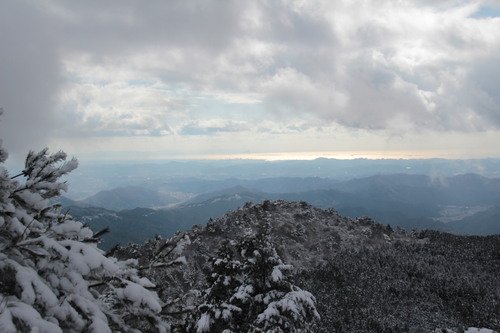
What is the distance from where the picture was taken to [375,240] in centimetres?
4500

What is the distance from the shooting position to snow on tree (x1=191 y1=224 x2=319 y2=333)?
34.9ft

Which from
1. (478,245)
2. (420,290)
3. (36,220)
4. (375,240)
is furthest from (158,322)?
(478,245)

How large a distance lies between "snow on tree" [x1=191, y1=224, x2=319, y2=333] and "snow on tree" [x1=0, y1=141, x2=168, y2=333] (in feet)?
24.4

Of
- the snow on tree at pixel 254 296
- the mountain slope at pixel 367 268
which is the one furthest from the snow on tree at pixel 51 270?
the mountain slope at pixel 367 268

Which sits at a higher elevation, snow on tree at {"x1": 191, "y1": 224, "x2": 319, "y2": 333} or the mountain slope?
snow on tree at {"x1": 191, "y1": 224, "x2": 319, "y2": 333}

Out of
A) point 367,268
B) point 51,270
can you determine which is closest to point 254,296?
point 51,270

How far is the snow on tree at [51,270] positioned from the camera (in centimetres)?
286

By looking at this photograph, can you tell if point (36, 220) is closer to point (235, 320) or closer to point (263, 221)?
point (235, 320)

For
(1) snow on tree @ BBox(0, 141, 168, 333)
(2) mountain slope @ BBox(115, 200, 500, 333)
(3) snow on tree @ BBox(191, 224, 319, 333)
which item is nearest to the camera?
(1) snow on tree @ BBox(0, 141, 168, 333)

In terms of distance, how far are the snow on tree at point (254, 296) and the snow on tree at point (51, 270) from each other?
7441mm

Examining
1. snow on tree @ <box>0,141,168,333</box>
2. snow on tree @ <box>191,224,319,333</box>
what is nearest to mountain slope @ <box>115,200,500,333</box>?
snow on tree @ <box>191,224,319,333</box>

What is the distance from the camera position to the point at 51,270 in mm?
3359

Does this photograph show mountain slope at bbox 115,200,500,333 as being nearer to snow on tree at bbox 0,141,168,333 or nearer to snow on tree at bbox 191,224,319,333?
snow on tree at bbox 191,224,319,333

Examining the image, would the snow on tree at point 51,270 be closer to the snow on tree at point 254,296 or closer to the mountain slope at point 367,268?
the snow on tree at point 254,296
